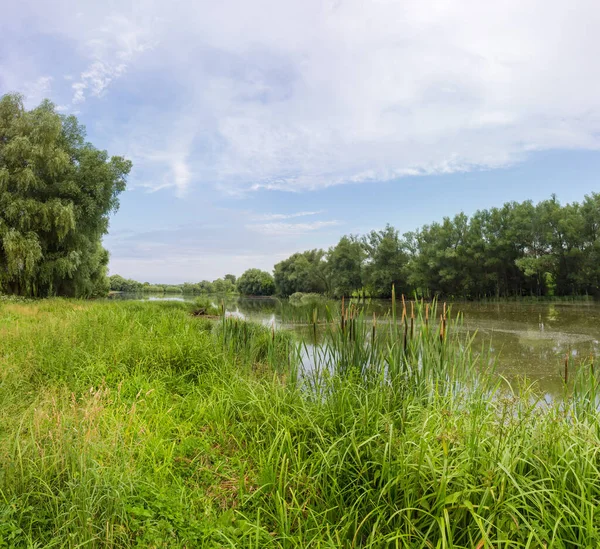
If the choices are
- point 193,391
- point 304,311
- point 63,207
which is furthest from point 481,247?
point 193,391

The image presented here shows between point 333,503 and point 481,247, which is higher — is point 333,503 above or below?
below

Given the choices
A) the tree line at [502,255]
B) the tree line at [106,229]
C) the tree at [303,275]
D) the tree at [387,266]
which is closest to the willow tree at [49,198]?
the tree line at [106,229]

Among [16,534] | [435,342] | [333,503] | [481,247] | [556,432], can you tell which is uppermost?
[481,247]

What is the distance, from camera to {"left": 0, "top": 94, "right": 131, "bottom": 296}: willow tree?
797 inches

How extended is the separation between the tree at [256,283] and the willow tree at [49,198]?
68.8m

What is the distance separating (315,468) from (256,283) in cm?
9501

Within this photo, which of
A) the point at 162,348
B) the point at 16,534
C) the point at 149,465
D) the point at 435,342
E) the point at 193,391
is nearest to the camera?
the point at 16,534

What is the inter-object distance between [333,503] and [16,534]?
6.19 ft

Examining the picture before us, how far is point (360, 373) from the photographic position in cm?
434

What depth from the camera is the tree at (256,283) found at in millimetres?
94812

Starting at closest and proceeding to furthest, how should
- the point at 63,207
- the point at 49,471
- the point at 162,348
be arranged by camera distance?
the point at 49,471 → the point at 162,348 → the point at 63,207

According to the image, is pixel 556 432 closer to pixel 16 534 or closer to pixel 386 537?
pixel 386 537

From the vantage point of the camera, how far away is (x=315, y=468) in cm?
276

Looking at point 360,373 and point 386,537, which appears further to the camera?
point 360,373
